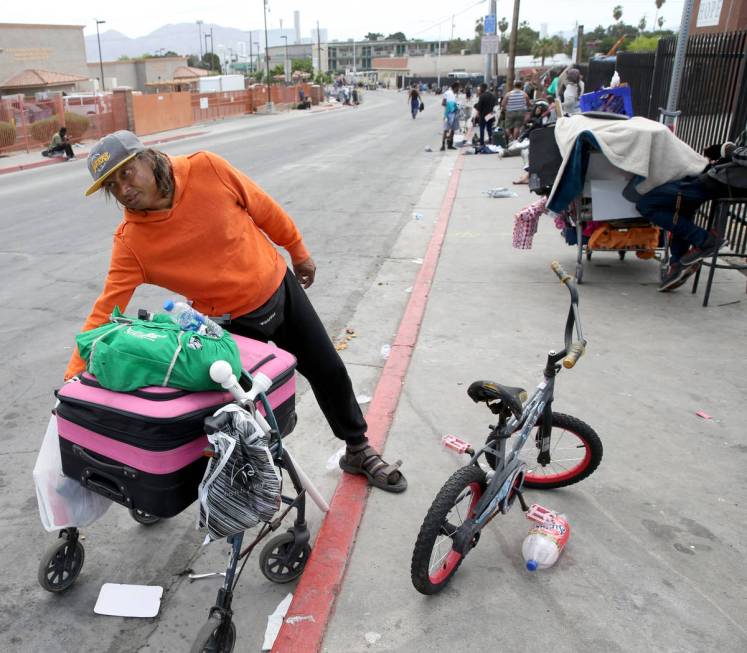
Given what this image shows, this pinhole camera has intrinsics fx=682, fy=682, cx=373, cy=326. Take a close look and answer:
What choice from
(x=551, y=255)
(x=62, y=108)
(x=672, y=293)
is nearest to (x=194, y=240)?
(x=672, y=293)

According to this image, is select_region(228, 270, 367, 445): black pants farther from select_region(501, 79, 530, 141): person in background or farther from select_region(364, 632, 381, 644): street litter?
select_region(501, 79, 530, 141): person in background

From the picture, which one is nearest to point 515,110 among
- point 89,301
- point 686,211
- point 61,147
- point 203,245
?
point 686,211

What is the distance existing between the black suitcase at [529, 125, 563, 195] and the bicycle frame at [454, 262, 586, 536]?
14.1ft

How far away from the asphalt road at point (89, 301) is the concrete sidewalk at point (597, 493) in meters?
0.65

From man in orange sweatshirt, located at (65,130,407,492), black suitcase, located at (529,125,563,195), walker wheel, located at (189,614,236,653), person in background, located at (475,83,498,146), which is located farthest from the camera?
person in background, located at (475,83,498,146)

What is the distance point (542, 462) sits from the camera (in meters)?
3.45

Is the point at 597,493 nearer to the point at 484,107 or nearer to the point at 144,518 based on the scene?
the point at 144,518

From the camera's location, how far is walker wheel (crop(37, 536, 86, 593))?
2904 mm

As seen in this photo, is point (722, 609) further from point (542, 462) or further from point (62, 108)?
point (62, 108)

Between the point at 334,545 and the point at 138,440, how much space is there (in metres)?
1.27

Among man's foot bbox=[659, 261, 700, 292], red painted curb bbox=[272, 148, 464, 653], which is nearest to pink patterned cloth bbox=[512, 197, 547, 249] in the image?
man's foot bbox=[659, 261, 700, 292]

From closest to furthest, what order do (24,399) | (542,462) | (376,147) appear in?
(542,462) < (24,399) < (376,147)

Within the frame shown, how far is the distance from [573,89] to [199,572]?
48.5 feet

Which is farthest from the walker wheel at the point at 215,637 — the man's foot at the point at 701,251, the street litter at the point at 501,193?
the street litter at the point at 501,193
